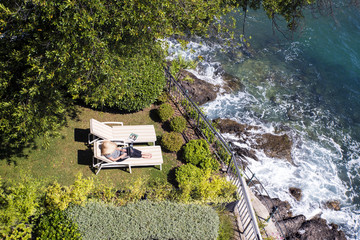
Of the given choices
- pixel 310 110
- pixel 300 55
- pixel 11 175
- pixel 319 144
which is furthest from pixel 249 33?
pixel 11 175

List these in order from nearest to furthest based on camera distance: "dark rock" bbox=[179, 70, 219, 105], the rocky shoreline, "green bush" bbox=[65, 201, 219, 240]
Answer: "green bush" bbox=[65, 201, 219, 240]
the rocky shoreline
"dark rock" bbox=[179, 70, 219, 105]

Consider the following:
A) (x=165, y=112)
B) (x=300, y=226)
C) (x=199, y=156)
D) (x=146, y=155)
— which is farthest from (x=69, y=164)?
(x=300, y=226)

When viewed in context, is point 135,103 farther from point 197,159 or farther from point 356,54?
point 356,54

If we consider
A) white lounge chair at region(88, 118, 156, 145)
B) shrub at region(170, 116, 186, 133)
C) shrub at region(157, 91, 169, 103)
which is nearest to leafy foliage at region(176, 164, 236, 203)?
white lounge chair at region(88, 118, 156, 145)

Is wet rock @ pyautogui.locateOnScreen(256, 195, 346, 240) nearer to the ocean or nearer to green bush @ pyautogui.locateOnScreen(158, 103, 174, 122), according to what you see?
the ocean

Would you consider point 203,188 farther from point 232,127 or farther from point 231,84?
point 231,84

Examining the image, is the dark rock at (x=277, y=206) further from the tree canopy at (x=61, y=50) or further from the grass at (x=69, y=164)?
the tree canopy at (x=61, y=50)

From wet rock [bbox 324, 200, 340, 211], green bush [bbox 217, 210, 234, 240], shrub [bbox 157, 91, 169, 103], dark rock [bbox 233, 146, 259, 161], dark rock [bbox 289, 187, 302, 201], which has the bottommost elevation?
wet rock [bbox 324, 200, 340, 211]
